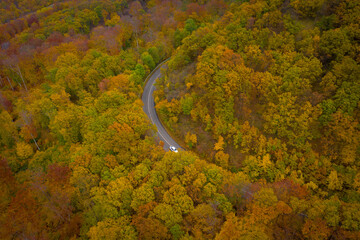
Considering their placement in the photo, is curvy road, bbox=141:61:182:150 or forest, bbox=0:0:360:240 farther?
curvy road, bbox=141:61:182:150

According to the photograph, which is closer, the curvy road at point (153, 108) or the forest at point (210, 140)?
the forest at point (210, 140)

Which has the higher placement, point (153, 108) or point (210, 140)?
point (153, 108)

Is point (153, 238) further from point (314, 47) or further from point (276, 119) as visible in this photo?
point (314, 47)

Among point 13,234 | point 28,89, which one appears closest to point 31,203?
point 13,234

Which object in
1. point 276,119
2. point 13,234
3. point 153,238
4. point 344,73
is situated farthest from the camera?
point 276,119
